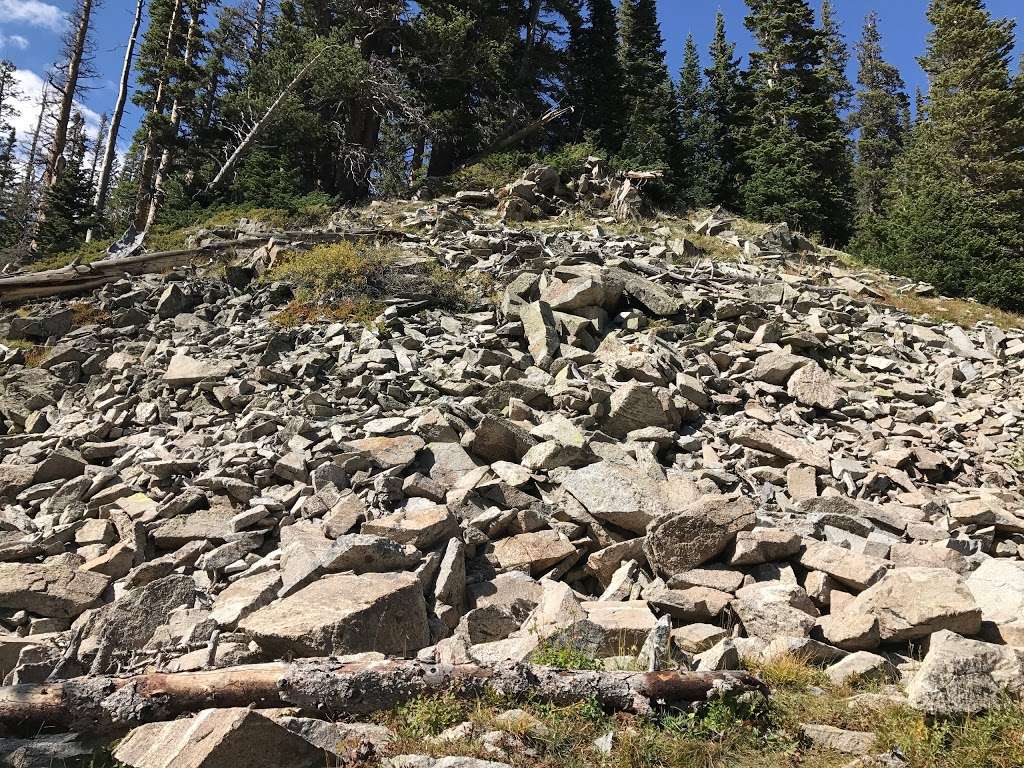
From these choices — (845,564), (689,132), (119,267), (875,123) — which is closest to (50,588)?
(845,564)

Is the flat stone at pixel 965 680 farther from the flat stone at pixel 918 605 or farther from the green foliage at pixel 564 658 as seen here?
the green foliage at pixel 564 658

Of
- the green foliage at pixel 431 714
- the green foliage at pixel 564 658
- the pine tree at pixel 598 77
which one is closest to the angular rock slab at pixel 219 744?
the green foliage at pixel 431 714

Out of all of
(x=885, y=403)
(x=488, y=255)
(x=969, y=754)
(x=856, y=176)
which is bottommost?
(x=969, y=754)

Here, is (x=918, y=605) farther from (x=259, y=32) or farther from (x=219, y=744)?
(x=259, y=32)

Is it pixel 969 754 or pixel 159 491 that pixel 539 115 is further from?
pixel 969 754

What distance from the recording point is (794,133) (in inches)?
1211

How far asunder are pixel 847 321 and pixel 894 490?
595 centimetres

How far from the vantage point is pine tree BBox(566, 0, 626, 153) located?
3184 cm

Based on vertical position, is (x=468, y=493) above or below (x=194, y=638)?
above

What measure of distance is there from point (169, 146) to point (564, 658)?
94.3ft

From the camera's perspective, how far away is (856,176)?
39.5 m

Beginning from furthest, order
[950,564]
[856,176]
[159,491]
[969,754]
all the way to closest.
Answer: [856,176] → [159,491] → [950,564] → [969,754]

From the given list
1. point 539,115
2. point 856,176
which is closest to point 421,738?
point 539,115

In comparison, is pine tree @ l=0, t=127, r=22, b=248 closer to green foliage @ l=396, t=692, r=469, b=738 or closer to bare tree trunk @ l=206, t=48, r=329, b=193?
bare tree trunk @ l=206, t=48, r=329, b=193
